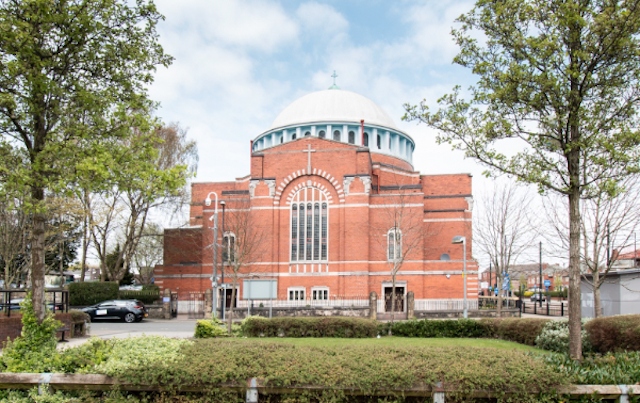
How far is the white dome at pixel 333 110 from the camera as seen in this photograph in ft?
167

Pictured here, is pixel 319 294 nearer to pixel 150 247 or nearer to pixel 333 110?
pixel 333 110

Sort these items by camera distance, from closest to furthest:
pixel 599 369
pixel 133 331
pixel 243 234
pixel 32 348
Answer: pixel 599 369 < pixel 32 348 < pixel 133 331 < pixel 243 234

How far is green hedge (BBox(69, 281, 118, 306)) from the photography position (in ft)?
130

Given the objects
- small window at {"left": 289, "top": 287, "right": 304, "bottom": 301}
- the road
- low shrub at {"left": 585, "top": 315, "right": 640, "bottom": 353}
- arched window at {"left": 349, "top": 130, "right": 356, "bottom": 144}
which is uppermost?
arched window at {"left": 349, "top": 130, "right": 356, "bottom": 144}

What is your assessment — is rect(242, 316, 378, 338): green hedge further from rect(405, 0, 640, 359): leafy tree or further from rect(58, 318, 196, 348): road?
rect(405, 0, 640, 359): leafy tree

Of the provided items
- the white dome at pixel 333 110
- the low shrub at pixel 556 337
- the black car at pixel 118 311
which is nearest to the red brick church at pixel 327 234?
the black car at pixel 118 311

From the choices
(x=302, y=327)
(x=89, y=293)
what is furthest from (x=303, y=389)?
(x=89, y=293)

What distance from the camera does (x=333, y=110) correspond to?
51.8 meters

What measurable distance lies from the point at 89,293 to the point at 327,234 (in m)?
17.5

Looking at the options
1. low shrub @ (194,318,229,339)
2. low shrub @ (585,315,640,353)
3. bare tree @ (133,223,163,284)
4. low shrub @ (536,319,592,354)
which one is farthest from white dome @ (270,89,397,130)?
low shrub @ (585,315,640,353)

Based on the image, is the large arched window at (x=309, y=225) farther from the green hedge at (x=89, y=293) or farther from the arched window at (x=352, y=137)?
the green hedge at (x=89, y=293)

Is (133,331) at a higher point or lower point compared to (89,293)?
lower

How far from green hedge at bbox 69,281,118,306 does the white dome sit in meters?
20.9

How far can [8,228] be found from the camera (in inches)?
1203
